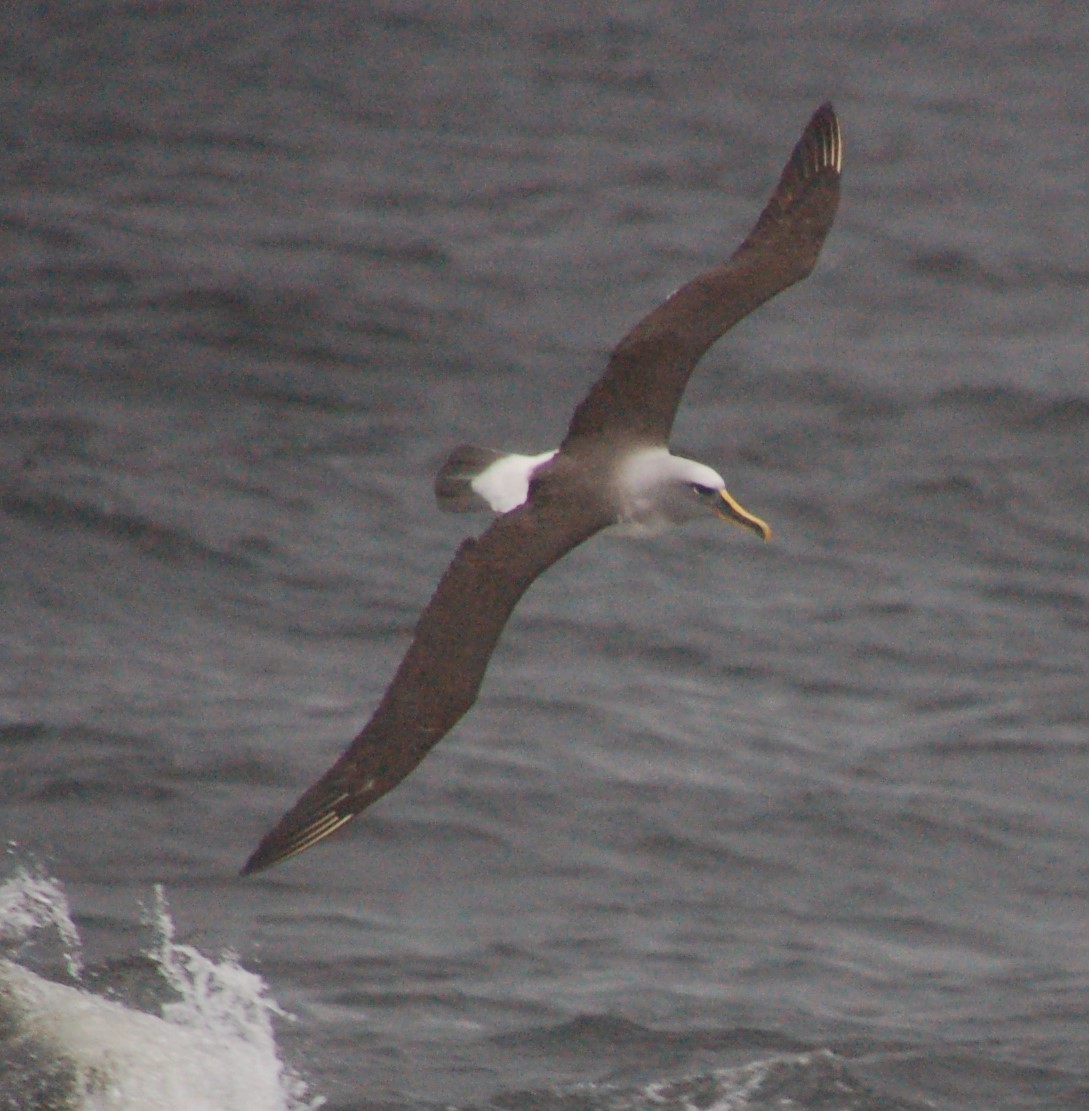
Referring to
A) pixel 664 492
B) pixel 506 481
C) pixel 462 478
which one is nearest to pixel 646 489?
pixel 664 492

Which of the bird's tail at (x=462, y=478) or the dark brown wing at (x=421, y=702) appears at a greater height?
the bird's tail at (x=462, y=478)

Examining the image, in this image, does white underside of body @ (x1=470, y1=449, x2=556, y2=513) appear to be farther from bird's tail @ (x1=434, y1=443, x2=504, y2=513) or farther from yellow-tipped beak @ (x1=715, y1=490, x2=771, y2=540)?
yellow-tipped beak @ (x1=715, y1=490, x2=771, y2=540)

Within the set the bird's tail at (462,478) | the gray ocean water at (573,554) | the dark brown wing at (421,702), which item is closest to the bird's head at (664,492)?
the bird's tail at (462,478)

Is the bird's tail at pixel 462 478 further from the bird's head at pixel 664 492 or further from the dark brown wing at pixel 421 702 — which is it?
the dark brown wing at pixel 421 702

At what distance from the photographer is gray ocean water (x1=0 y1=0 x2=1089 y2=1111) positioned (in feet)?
37.0

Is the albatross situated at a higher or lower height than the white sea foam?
higher

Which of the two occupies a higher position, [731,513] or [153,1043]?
[731,513]

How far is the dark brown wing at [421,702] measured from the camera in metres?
8.59

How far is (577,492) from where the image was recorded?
9.81 meters

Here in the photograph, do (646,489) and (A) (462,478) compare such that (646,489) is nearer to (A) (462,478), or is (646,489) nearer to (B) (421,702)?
(A) (462,478)

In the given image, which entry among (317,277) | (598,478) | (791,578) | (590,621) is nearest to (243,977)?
(598,478)

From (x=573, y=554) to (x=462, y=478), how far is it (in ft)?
17.0

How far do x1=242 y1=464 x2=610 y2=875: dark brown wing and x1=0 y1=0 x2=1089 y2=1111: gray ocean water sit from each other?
1951 millimetres

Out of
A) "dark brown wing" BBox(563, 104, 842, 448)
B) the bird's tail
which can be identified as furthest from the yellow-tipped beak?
the bird's tail
